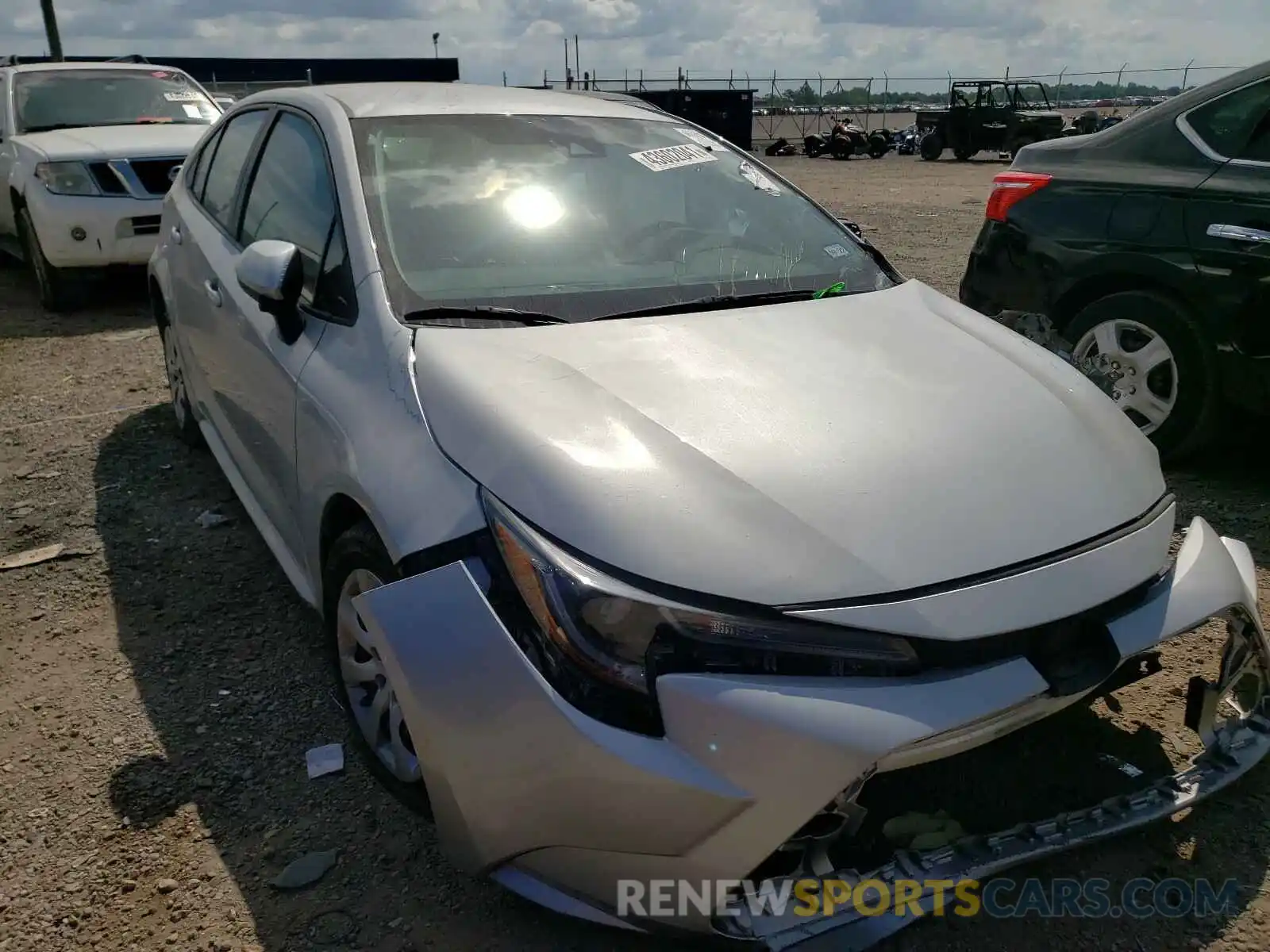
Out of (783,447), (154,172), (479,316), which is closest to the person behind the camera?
(783,447)

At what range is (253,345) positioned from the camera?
118 inches

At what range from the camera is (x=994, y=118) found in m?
25.7

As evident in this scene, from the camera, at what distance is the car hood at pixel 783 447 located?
179 cm

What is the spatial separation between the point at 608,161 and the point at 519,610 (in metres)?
1.73

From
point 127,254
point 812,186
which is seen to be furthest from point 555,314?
point 812,186

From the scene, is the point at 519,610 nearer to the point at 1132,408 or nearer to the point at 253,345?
the point at 253,345

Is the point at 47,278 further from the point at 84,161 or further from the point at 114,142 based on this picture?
the point at 114,142

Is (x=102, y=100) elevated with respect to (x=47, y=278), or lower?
elevated

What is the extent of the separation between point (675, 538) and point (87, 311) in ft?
25.1

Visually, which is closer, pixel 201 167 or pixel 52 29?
pixel 201 167

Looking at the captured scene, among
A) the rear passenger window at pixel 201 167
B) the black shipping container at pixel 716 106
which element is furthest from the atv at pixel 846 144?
the rear passenger window at pixel 201 167

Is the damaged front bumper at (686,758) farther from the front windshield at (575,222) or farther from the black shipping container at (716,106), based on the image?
the black shipping container at (716,106)

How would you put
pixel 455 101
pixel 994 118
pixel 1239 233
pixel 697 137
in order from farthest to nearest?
1. pixel 994 118
2. pixel 1239 233
3. pixel 697 137
4. pixel 455 101

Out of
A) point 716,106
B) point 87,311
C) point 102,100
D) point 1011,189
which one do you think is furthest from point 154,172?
point 716,106
